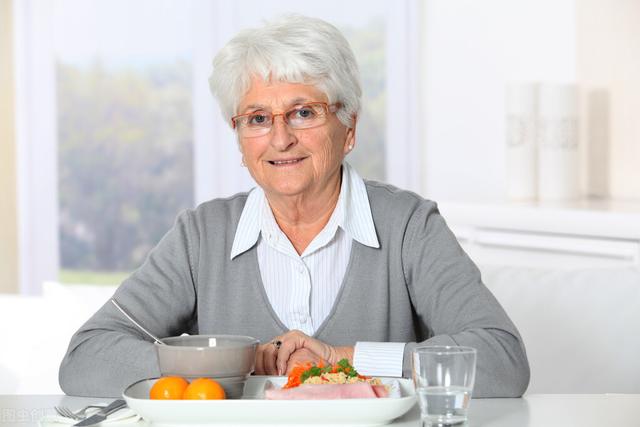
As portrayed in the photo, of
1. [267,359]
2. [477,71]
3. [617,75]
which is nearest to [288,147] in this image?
[267,359]

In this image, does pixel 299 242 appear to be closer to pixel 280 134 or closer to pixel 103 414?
pixel 280 134

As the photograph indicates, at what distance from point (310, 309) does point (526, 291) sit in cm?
65

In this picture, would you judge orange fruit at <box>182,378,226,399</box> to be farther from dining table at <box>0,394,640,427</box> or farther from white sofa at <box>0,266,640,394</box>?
white sofa at <box>0,266,640,394</box>

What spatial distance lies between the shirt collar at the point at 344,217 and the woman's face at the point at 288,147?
2.5 inches

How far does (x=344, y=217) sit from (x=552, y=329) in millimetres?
656

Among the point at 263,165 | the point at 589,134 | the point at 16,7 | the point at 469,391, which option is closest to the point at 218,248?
the point at 263,165

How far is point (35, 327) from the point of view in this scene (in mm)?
2637

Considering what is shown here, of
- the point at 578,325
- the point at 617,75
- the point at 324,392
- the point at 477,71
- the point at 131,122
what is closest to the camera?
the point at 324,392

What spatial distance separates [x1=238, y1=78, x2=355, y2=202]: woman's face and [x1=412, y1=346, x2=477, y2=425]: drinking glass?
82 cm

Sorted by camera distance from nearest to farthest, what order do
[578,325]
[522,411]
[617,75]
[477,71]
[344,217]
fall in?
[522,411] → [344,217] → [578,325] → [617,75] → [477,71]

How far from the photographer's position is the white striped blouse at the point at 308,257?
2.09 metres

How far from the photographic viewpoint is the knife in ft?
4.66

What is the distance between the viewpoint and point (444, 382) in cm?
130

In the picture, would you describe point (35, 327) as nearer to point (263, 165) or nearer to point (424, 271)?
point (263, 165)
